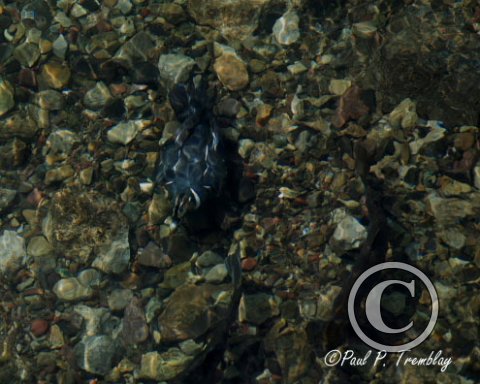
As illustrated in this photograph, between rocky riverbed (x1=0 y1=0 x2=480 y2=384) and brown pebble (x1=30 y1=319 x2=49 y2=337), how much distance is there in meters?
0.02

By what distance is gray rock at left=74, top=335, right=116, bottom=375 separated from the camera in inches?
199

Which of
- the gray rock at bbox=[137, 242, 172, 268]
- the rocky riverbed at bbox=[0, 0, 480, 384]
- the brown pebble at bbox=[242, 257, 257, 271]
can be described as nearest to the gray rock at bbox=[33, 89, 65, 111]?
the rocky riverbed at bbox=[0, 0, 480, 384]

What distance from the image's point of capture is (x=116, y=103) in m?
5.96

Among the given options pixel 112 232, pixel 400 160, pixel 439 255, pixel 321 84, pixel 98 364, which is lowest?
pixel 98 364

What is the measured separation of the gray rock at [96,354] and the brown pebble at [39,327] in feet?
1.37

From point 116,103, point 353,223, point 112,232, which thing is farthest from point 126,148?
point 353,223

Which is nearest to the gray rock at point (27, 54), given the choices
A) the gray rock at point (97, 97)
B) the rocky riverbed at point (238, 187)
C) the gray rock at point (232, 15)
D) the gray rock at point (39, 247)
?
the rocky riverbed at point (238, 187)

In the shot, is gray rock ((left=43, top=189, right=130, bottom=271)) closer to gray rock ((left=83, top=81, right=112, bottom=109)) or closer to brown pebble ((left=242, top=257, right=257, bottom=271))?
gray rock ((left=83, top=81, right=112, bottom=109))

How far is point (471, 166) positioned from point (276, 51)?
249 centimetres

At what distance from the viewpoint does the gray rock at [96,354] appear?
506 centimetres

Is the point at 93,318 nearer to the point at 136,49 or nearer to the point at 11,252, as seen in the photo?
the point at 11,252

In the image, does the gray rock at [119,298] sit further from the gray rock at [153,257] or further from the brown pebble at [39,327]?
the brown pebble at [39,327]

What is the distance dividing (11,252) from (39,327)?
2.94ft

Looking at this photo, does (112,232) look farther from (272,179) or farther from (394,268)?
(394,268)
